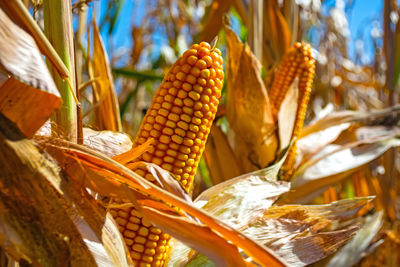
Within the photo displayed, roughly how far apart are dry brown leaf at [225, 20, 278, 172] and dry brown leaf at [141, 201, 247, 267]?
645 millimetres

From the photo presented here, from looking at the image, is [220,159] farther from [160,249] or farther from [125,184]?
[125,184]

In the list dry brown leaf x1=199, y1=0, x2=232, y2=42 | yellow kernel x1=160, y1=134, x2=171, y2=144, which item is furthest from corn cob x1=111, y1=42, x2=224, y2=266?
dry brown leaf x1=199, y1=0, x2=232, y2=42

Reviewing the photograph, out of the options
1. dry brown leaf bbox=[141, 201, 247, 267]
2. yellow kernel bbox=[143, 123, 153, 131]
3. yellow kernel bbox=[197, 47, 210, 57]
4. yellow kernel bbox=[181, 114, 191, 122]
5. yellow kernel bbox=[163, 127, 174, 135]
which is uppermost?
yellow kernel bbox=[197, 47, 210, 57]

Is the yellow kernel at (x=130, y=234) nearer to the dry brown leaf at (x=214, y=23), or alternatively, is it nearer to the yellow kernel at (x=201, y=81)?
the yellow kernel at (x=201, y=81)

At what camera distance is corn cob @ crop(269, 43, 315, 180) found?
3.97 feet

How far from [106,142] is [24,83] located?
0.28 meters

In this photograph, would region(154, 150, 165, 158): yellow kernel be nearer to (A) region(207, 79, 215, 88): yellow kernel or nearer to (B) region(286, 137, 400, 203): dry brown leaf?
(A) region(207, 79, 215, 88): yellow kernel

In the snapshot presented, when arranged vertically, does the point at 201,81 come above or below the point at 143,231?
above

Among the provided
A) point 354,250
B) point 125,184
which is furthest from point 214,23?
point 125,184

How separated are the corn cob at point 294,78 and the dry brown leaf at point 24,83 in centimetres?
80

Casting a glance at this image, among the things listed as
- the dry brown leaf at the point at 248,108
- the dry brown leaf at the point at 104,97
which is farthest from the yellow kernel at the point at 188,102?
the dry brown leaf at the point at 248,108

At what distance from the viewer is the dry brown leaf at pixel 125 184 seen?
57 centimetres

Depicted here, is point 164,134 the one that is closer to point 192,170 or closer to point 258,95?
point 192,170

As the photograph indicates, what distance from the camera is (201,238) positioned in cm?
60
